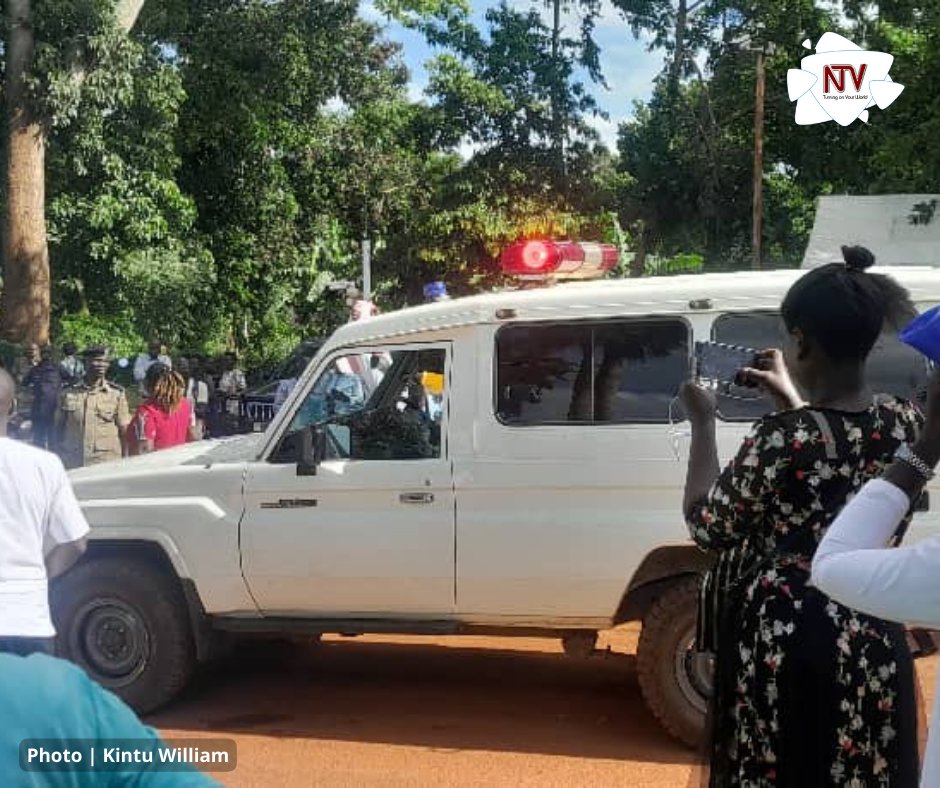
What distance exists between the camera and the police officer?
8336mm

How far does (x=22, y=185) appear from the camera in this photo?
53.8 ft

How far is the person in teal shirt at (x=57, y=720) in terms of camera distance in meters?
1.30

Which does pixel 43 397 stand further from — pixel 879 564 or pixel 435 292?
pixel 879 564

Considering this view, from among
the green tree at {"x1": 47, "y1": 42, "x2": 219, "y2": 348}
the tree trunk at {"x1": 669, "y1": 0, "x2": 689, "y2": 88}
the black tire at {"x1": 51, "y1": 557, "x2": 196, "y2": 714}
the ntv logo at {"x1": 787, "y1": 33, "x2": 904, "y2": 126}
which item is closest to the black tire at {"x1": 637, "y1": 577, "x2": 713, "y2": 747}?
the black tire at {"x1": 51, "y1": 557, "x2": 196, "y2": 714}

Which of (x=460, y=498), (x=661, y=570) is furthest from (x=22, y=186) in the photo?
(x=661, y=570)

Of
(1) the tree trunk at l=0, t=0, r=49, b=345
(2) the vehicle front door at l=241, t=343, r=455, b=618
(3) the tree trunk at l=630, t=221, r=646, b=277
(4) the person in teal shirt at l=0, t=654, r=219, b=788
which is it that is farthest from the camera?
(3) the tree trunk at l=630, t=221, r=646, b=277

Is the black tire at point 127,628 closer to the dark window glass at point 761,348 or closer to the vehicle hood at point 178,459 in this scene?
the vehicle hood at point 178,459

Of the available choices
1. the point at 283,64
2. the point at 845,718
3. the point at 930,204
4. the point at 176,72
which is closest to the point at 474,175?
the point at 283,64

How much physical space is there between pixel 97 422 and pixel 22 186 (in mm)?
9432

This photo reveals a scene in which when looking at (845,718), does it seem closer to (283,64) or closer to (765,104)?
(283,64)

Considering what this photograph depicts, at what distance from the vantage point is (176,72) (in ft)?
64.1

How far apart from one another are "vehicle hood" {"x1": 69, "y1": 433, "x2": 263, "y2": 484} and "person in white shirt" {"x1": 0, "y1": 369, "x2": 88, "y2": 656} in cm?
165

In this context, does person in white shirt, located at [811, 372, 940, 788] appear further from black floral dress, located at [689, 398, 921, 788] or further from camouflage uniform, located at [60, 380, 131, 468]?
camouflage uniform, located at [60, 380, 131, 468]

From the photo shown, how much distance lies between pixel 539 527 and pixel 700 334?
1066 millimetres
